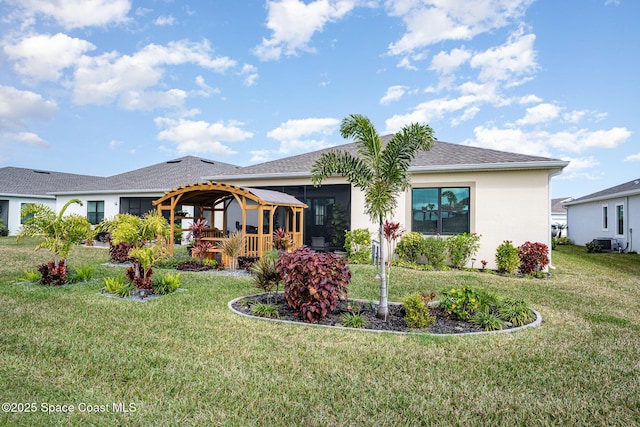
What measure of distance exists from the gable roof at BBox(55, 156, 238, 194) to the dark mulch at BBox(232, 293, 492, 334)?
42.4 feet

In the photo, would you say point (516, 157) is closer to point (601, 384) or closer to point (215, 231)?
point (601, 384)

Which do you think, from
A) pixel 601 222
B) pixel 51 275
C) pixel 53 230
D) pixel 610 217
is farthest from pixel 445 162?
pixel 601 222

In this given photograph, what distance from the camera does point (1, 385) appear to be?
3352 mm

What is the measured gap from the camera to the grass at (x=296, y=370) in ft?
9.64

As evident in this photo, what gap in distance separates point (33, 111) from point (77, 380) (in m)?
19.7

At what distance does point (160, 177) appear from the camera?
21.3 meters

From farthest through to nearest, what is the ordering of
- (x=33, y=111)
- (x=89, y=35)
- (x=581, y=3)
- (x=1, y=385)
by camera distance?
1. (x=33, y=111)
2. (x=89, y=35)
3. (x=581, y=3)
4. (x=1, y=385)

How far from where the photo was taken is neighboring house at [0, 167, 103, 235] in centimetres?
2445

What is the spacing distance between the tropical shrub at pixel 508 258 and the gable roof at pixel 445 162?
250 centimetres

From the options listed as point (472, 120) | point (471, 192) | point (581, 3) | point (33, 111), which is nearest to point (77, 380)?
point (471, 192)

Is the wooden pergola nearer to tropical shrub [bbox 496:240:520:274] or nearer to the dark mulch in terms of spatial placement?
the dark mulch

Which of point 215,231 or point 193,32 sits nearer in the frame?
point 193,32

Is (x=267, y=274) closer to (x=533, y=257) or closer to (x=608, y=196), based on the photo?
(x=533, y=257)

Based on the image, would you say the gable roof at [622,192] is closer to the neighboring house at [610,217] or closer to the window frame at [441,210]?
the neighboring house at [610,217]
